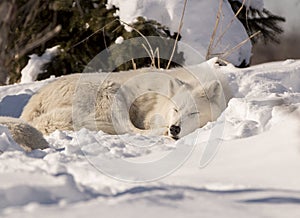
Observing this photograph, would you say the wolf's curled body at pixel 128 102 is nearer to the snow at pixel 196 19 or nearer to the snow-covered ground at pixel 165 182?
the snow-covered ground at pixel 165 182

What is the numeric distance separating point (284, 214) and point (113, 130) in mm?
3957

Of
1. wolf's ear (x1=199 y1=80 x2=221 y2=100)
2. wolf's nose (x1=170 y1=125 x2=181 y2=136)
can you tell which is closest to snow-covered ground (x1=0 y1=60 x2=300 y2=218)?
wolf's nose (x1=170 y1=125 x2=181 y2=136)

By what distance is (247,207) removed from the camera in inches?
80.8

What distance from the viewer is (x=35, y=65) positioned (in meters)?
10.2

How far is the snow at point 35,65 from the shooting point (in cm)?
1010

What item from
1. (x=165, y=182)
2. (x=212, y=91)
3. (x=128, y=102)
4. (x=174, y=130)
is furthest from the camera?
(x=128, y=102)

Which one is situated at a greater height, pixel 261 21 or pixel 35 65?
pixel 261 21

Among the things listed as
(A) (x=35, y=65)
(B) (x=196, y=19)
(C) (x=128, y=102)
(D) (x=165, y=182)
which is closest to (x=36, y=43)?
(D) (x=165, y=182)

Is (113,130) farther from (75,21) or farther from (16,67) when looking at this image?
(16,67)

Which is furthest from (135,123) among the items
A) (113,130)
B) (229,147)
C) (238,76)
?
(229,147)

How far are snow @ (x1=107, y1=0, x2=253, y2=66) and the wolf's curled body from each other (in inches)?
124

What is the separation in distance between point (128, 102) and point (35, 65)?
458cm

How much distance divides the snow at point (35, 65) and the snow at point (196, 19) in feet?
5.16

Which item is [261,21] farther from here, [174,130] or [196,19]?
[174,130]
